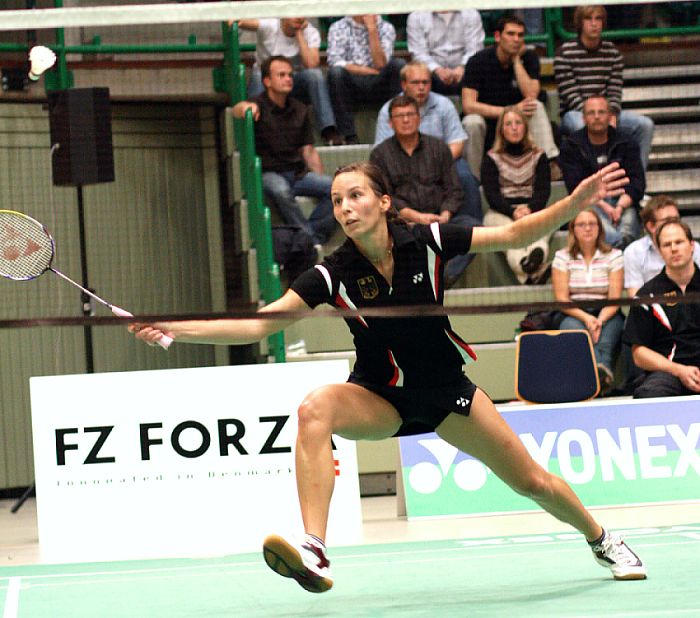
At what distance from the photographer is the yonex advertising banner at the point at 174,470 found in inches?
273

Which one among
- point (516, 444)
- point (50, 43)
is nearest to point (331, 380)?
point (516, 444)

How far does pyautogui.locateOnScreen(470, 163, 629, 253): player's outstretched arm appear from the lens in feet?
14.0

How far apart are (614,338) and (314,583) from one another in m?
4.88

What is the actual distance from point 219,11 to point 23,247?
1366mm

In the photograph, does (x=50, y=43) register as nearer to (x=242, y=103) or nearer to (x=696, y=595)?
(x=242, y=103)

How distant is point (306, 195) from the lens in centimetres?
920

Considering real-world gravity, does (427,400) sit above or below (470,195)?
below

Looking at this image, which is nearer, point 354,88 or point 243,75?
point 243,75

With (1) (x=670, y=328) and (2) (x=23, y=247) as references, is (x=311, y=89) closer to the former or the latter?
(1) (x=670, y=328)

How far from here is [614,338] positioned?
8.72 metres

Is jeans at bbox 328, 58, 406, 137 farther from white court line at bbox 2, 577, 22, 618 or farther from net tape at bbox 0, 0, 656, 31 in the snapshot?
white court line at bbox 2, 577, 22, 618

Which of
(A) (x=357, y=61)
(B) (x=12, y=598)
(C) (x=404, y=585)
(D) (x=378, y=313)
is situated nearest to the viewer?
(D) (x=378, y=313)

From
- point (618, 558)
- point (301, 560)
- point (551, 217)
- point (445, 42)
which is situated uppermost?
point (445, 42)

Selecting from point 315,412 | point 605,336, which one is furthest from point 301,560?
point 605,336
